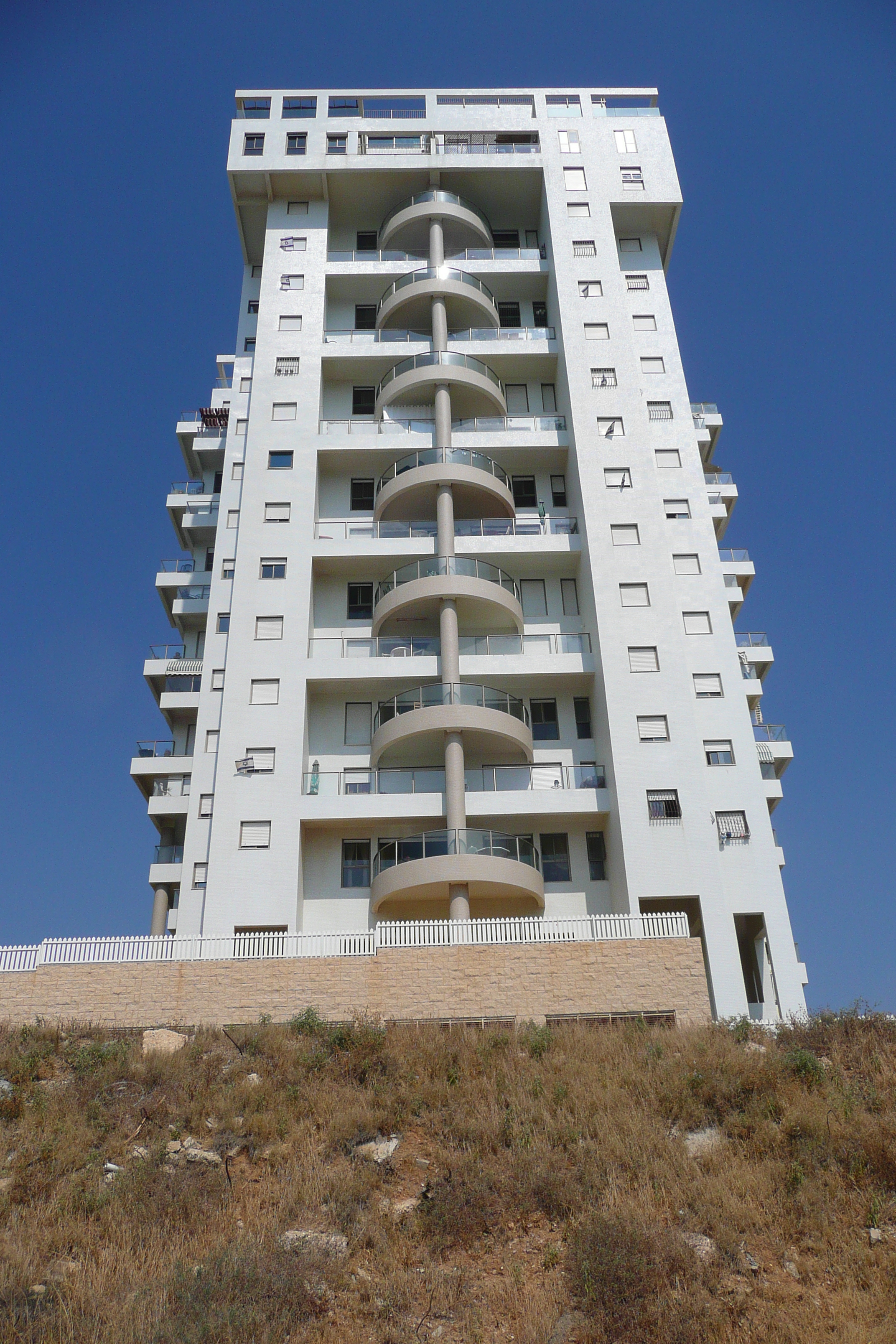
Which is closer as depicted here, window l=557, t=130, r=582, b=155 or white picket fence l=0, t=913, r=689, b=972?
white picket fence l=0, t=913, r=689, b=972

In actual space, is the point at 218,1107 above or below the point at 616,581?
below

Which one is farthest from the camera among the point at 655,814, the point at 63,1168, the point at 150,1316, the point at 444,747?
the point at 444,747

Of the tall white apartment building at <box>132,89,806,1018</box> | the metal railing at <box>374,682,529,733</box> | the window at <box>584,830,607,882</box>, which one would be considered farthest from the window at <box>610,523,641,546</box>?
the window at <box>584,830,607,882</box>

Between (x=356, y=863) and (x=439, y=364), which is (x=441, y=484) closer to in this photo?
(x=439, y=364)

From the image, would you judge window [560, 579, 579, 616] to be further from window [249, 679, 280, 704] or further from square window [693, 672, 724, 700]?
window [249, 679, 280, 704]

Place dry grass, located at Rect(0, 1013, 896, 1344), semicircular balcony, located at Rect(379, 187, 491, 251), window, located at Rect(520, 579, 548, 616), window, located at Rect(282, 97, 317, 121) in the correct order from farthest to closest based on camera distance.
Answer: window, located at Rect(282, 97, 317, 121) → semicircular balcony, located at Rect(379, 187, 491, 251) → window, located at Rect(520, 579, 548, 616) → dry grass, located at Rect(0, 1013, 896, 1344)

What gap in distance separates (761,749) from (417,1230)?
1194 inches

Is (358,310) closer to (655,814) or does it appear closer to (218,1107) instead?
(655,814)

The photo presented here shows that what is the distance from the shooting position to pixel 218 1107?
17.3 metres

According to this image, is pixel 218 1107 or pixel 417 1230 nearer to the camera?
pixel 417 1230

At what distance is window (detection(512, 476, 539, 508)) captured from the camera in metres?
38.6

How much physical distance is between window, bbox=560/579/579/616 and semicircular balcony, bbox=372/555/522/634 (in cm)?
170

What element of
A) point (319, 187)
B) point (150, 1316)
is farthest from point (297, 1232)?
point (319, 187)

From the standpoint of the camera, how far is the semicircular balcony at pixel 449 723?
31641 millimetres
